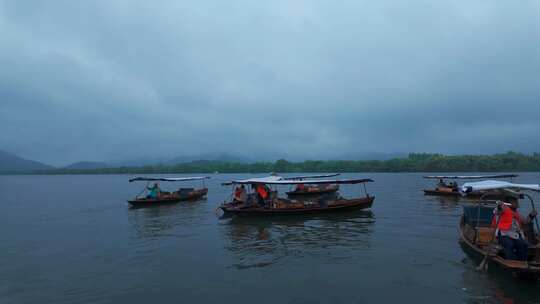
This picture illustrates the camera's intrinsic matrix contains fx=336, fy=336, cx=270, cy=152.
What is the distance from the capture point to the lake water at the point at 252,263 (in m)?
11.1

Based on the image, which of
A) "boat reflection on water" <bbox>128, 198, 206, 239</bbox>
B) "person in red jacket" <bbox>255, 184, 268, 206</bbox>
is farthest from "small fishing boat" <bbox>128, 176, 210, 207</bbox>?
"person in red jacket" <bbox>255, 184, 268, 206</bbox>

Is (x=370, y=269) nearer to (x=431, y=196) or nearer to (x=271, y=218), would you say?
(x=271, y=218)

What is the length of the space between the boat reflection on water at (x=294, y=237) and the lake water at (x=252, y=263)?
63mm

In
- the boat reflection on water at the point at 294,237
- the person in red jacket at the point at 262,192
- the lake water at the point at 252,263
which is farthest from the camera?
the person in red jacket at the point at 262,192

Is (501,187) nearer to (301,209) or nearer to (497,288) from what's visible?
(497,288)

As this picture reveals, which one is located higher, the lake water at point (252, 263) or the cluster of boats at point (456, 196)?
the cluster of boats at point (456, 196)

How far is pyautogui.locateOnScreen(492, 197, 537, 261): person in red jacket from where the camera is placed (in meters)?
10.9

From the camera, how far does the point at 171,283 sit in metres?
12.4

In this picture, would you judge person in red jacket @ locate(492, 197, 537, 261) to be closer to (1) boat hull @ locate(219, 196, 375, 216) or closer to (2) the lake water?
(2) the lake water

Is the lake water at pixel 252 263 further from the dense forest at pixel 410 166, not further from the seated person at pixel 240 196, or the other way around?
the dense forest at pixel 410 166

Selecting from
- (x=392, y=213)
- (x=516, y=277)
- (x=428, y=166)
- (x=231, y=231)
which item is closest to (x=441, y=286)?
(x=516, y=277)

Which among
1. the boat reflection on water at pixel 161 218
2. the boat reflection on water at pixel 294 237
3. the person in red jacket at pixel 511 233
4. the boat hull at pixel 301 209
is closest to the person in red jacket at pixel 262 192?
the boat hull at pixel 301 209

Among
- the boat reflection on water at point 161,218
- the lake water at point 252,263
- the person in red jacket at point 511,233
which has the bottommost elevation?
the lake water at point 252,263

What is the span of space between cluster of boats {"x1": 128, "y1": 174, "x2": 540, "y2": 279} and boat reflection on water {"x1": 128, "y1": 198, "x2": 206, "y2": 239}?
169cm
